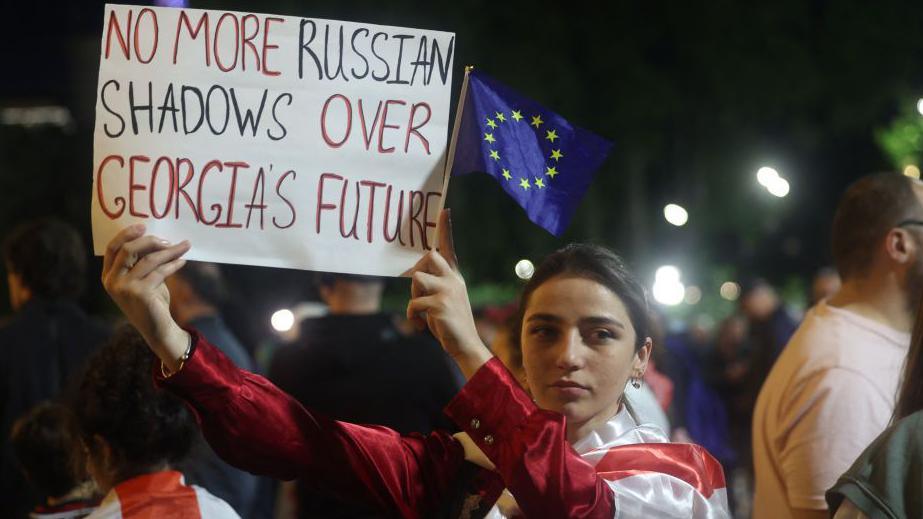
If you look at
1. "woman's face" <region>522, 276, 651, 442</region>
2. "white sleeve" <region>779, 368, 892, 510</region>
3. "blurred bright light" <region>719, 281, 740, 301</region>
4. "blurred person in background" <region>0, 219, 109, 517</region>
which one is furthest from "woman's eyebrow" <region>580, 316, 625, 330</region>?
"blurred bright light" <region>719, 281, 740, 301</region>

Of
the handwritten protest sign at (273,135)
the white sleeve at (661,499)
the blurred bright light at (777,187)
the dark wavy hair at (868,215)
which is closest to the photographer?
the white sleeve at (661,499)

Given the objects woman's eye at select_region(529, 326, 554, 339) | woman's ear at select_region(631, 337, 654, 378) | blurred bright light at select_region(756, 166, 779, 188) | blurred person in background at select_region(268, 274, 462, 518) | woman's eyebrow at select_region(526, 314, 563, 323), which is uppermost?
blurred bright light at select_region(756, 166, 779, 188)

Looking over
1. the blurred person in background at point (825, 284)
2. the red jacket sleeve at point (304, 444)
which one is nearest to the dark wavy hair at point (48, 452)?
the red jacket sleeve at point (304, 444)

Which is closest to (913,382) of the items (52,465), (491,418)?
(491,418)

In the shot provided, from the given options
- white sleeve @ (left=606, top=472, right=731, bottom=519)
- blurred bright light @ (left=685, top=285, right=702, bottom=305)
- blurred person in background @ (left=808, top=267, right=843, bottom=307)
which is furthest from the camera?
blurred bright light @ (left=685, top=285, right=702, bottom=305)

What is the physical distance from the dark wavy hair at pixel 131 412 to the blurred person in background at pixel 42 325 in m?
2.04

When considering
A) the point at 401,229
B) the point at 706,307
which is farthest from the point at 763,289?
Result: the point at 706,307

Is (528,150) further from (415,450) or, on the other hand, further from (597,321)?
(415,450)

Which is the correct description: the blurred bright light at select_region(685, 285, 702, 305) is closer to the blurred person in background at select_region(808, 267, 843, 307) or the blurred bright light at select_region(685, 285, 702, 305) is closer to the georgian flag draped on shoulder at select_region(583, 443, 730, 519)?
the blurred person in background at select_region(808, 267, 843, 307)

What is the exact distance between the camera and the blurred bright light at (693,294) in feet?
105

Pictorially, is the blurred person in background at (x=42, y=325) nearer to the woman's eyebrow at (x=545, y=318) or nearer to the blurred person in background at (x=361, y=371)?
the blurred person in background at (x=361, y=371)

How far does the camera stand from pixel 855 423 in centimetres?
368

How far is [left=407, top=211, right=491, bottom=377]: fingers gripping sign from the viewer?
8.17ft

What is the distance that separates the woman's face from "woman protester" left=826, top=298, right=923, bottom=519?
58 centimetres
